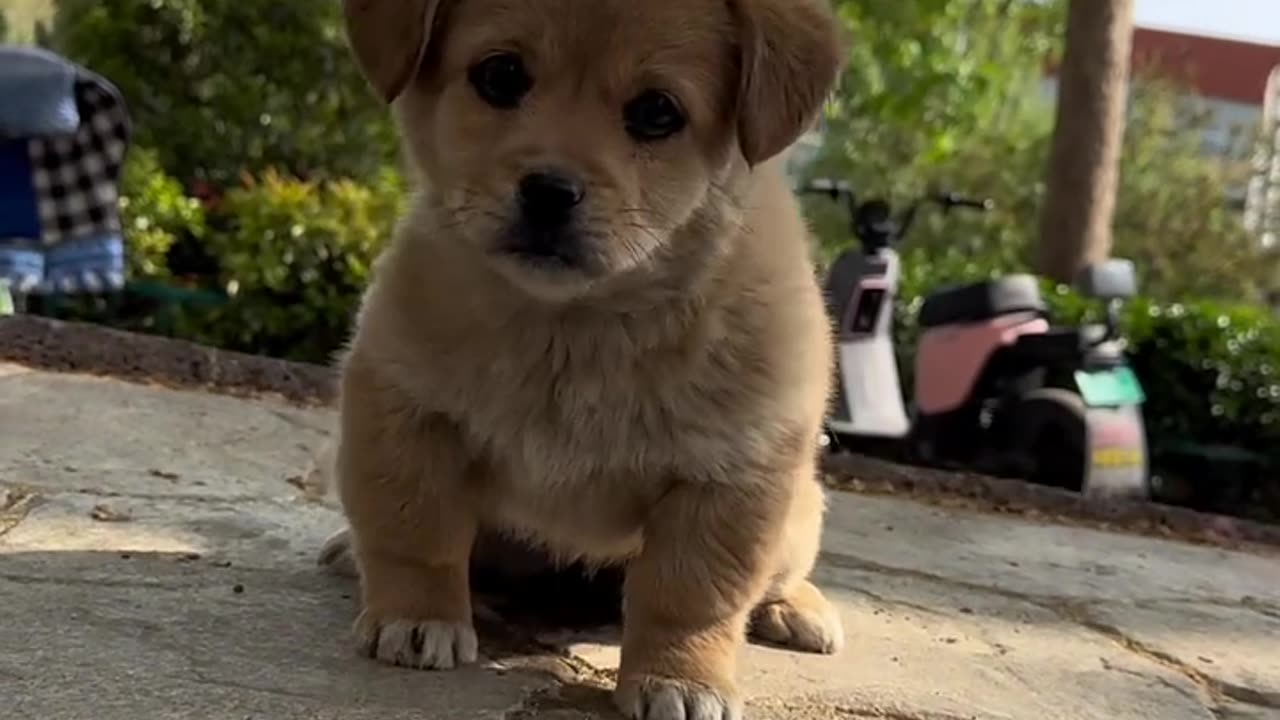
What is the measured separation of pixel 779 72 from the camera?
2486mm

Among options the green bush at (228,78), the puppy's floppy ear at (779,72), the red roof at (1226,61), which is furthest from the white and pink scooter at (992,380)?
the red roof at (1226,61)

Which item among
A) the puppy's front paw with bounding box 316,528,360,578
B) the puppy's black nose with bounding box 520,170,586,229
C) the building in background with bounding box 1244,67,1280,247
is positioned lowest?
the building in background with bounding box 1244,67,1280,247

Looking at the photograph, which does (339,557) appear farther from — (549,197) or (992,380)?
(992,380)

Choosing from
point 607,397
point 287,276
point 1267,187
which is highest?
point 607,397

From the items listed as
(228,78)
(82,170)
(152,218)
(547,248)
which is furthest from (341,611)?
(228,78)

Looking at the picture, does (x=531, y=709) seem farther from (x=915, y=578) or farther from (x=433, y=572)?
(x=915, y=578)

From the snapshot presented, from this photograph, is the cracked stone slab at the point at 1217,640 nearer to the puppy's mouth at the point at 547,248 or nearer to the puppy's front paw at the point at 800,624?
the puppy's front paw at the point at 800,624

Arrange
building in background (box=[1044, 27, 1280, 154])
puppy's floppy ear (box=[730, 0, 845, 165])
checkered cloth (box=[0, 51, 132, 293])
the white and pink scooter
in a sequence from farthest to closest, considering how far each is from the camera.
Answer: building in background (box=[1044, 27, 1280, 154]), the white and pink scooter, checkered cloth (box=[0, 51, 132, 293]), puppy's floppy ear (box=[730, 0, 845, 165])

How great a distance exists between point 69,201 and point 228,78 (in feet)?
7.36

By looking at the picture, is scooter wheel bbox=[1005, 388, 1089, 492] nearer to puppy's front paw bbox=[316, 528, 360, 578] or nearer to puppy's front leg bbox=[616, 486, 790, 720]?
puppy's front paw bbox=[316, 528, 360, 578]

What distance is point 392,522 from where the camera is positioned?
246 centimetres

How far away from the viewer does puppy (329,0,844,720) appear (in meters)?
2.37

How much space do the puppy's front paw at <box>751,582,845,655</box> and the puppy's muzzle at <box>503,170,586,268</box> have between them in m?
0.94

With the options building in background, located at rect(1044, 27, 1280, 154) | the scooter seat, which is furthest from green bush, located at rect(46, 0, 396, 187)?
building in background, located at rect(1044, 27, 1280, 154)
